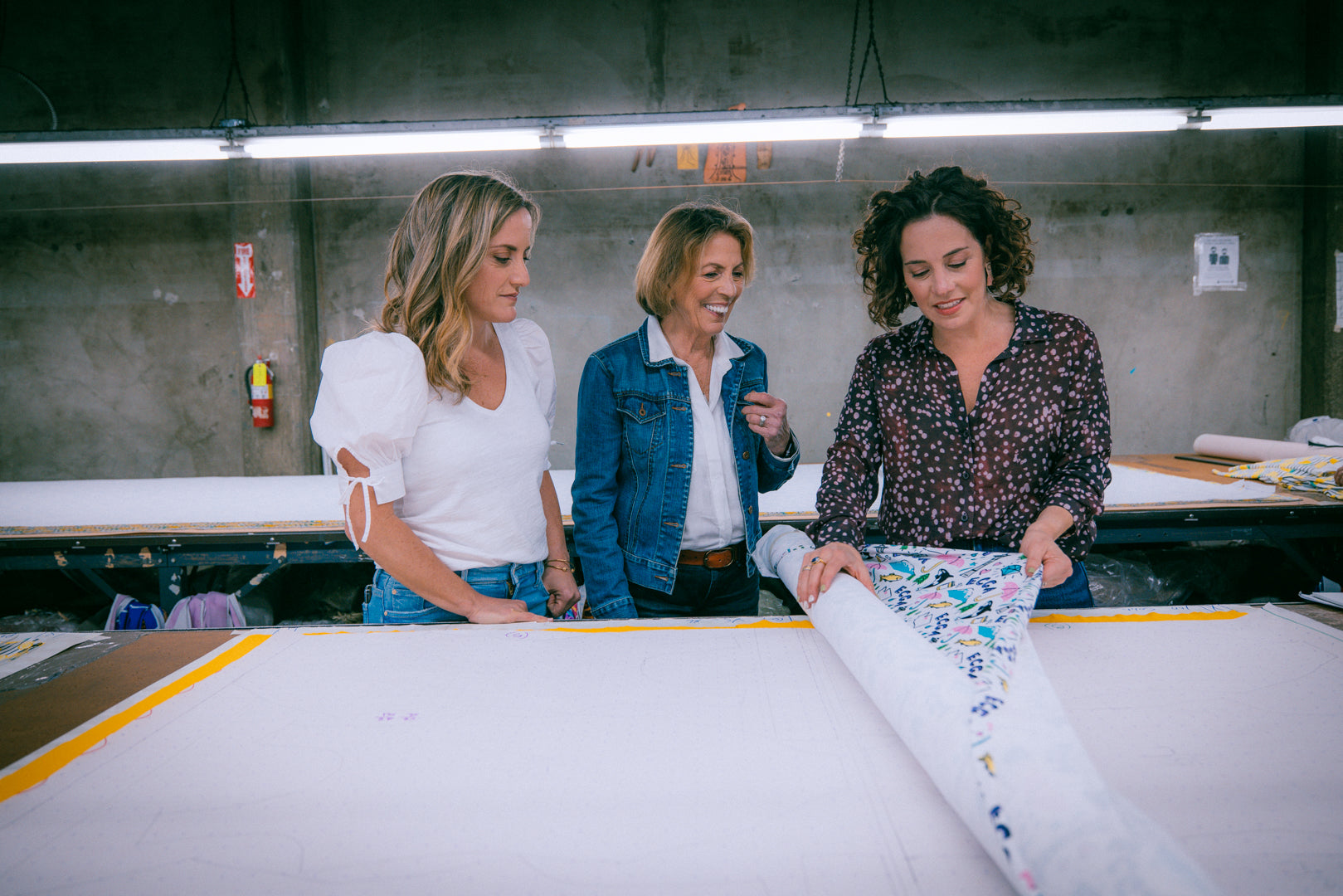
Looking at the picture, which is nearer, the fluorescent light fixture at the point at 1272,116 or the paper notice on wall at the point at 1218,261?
the fluorescent light fixture at the point at 1272,116

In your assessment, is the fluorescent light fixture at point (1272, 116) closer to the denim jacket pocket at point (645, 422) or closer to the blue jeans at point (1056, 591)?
the blue jeans at point (1056, 591)

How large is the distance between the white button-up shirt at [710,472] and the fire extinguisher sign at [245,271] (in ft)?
12.3

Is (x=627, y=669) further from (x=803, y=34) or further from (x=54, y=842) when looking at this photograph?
(x=803, y=34)

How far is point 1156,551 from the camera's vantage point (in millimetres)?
2963

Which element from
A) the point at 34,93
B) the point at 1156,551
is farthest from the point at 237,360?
the point at 1156,551

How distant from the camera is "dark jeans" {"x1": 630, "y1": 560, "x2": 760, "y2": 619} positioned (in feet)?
5.20

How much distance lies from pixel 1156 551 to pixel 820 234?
2.67m

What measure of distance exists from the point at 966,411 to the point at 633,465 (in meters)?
0.74

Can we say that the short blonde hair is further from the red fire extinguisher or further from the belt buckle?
the red fire extinguisher

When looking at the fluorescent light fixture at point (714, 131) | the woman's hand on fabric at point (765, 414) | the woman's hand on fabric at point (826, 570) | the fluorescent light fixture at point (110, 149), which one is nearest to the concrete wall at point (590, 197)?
the fluorescent light fixture at point (110, 149)

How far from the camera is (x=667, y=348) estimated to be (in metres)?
1.62

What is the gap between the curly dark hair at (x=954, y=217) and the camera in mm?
1306

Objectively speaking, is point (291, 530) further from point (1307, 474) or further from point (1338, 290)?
point (1338, 290)

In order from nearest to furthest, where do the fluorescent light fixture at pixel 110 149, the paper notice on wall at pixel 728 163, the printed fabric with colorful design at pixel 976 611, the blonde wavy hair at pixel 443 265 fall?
the printed fabric with colorful design at pixel 976 611
the blonde wavy hair at pixel 443 265
the fluorescent light fixture at pixel 110 149
the paper notice on wall at pixel 728 163
